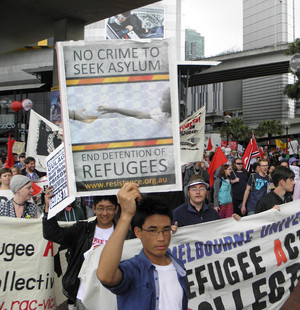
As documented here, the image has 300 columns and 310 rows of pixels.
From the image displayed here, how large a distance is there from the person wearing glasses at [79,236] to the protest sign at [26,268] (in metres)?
0.92

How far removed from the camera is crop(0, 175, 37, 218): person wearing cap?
13.8 feet

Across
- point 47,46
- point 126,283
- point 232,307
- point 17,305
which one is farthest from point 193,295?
point 47,46

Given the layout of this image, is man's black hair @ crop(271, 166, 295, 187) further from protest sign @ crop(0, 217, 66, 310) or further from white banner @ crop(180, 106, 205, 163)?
white banner @ crop(180, 106, 205, 163)

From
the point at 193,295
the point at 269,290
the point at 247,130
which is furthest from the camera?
the point at 247,130

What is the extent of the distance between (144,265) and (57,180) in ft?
3.74

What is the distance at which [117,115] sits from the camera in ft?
8.21

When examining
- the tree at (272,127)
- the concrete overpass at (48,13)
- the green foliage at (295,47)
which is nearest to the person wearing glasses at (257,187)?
the concrete overpass at (48,13)

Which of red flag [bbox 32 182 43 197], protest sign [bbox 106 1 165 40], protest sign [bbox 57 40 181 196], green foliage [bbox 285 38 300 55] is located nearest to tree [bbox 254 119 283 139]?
protest sign [bbox 106 1 165 40]

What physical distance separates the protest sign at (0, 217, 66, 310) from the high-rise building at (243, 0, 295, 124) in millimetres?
77626

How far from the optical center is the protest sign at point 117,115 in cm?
249

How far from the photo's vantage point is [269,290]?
4262 mm

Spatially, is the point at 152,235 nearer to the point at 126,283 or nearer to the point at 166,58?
the point at 126,283

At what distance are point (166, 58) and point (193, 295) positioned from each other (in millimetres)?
2438

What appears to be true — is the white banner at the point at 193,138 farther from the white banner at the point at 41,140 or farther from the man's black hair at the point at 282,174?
the man's black hair at the point at 282,174
